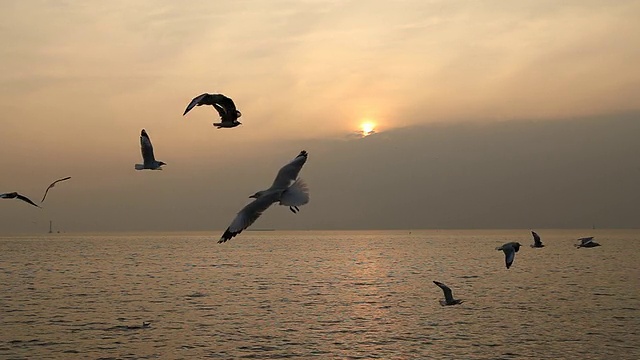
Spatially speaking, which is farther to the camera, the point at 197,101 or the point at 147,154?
the point at 147,154

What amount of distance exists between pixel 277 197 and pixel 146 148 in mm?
6439

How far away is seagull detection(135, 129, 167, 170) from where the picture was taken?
1933cm

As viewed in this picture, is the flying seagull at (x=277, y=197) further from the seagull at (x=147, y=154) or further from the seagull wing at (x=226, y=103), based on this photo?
the seagull at (x=147, y=154)

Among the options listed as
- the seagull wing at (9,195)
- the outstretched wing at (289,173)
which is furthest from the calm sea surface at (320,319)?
the outstretched wing at (289,173)

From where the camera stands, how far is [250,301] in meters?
53.7

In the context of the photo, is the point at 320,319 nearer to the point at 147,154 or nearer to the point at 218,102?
the point at 147,154

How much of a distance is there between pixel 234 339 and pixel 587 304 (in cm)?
2720

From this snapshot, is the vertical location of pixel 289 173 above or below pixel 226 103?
below

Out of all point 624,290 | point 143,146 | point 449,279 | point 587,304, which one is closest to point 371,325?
point 587,304

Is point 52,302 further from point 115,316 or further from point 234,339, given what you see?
point 234,339

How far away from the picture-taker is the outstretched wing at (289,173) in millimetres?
14711

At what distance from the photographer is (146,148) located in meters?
19.3

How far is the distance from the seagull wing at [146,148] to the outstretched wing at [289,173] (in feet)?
18.9

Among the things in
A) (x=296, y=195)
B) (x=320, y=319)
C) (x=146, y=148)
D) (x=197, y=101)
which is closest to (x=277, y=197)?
(x=296, y=195)
